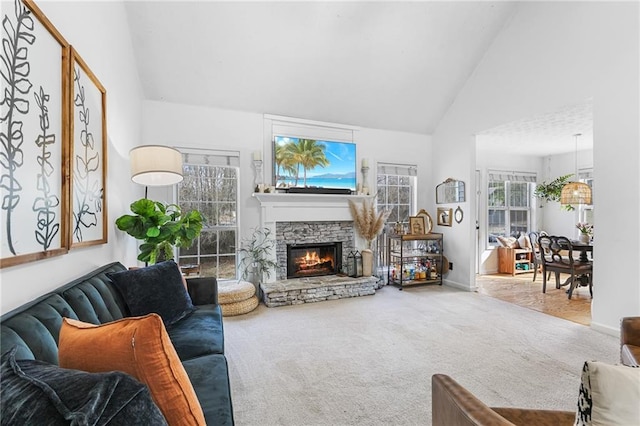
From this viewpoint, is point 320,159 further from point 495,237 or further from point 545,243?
point 495,237

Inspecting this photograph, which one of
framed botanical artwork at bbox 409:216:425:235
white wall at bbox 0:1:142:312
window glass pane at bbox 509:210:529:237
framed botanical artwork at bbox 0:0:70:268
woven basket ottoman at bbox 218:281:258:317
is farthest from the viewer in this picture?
window glass pane at bbox 509:210:529:237

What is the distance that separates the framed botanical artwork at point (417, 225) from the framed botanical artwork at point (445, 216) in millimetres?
478

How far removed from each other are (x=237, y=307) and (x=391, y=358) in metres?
2.02

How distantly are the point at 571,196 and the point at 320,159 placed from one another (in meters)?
4.04

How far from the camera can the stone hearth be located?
13.5 feet

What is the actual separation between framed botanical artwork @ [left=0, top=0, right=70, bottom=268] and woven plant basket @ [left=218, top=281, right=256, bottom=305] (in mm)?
2151

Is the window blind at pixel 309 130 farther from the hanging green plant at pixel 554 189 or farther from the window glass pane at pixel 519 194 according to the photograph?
the hanging green plant at pixel 554 189

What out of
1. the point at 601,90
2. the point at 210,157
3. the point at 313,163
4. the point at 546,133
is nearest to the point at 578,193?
the point at 546,133

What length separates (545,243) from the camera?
483 centimetres

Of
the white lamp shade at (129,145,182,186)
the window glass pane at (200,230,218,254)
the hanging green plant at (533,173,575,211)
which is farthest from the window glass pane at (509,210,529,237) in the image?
the white lamp shade at (129,145,182,186)

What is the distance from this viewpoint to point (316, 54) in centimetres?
406

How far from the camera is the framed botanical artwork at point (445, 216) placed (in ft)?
17.3

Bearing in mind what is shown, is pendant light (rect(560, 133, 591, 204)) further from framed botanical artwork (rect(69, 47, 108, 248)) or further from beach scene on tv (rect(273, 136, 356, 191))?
framed botanical artwork (rect(69, 47, 108, 248))

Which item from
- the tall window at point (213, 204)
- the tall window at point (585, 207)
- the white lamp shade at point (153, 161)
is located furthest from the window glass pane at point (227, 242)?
the tall window at point (585, 207)
